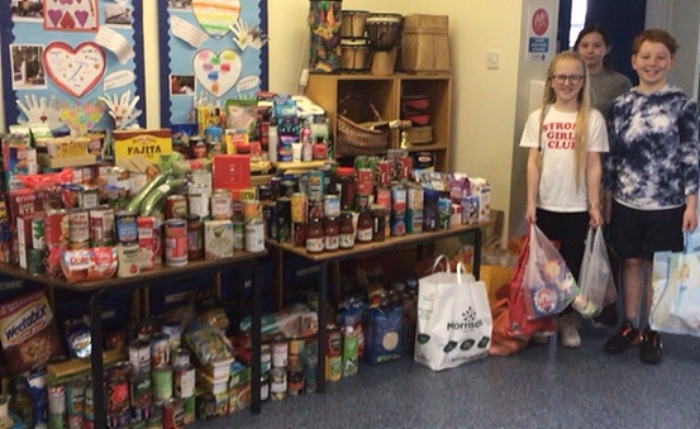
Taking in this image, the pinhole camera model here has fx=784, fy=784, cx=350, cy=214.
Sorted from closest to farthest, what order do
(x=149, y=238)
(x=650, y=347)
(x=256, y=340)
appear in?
(x=149, y=238) → (x=256, y=340) → (x=650, y=347)

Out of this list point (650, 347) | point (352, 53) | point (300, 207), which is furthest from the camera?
point (352, 53)

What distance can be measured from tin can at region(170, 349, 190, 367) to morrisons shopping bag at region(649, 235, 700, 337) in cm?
200

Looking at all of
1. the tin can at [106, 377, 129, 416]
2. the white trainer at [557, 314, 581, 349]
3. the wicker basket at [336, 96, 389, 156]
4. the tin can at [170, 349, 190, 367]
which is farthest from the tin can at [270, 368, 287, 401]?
the white trainer at [557, 314, 581, 349]

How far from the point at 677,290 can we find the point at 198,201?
2.08m

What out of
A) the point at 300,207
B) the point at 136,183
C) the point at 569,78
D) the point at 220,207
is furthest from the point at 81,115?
the point at 569,78

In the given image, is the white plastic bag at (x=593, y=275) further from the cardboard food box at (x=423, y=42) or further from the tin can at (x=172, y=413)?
the tin can at (x=172, y=413)

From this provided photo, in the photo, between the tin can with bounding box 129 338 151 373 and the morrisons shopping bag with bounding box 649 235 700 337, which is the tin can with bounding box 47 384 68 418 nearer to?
the tin can with bounding box 129 338 151 373

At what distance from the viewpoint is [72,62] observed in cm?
317

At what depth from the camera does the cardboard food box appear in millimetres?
4023

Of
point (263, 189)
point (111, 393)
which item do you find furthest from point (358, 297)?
point (111, 393)

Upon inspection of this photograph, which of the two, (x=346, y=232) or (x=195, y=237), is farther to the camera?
(x=346, y=232)

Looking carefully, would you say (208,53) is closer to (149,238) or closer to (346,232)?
(346,232)

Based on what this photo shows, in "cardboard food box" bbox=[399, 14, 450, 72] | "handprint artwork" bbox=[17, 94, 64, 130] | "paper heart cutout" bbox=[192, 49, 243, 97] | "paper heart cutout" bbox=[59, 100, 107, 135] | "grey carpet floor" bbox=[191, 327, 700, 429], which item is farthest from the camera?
"cardboard food box" bbox=[399, 14, 450, 72]

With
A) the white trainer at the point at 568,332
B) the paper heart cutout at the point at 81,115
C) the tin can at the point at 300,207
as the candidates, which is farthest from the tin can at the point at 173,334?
the white trainer at the point at 568,332
